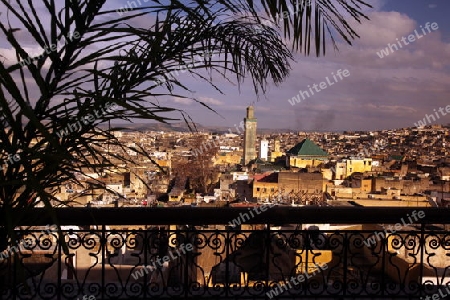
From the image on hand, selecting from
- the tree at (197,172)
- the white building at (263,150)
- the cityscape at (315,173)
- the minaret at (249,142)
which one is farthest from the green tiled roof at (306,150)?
the tree at (197,172)

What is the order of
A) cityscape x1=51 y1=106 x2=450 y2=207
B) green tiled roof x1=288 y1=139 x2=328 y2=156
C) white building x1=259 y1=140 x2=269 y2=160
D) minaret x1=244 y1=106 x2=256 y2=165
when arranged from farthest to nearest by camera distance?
white building x1=259 y1=140 x2=269 y2=160 → minaret x1=244 y1=106 x2=256 y2=165 → green tiled roof x1=288 y1=139 x2=328 y2=156 → cityscape x1=51 y1=106 x2=450 y2=207

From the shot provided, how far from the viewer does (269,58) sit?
208cm

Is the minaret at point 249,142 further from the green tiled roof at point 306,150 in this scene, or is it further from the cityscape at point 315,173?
the green tiled roof at point 306,150

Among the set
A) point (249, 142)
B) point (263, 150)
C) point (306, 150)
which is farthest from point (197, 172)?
point (249, 142)

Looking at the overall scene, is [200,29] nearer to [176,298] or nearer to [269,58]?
[269,58]

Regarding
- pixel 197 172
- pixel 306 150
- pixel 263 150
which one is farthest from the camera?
pixel 263 150

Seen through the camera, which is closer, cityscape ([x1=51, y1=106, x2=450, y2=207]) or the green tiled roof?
cityscape ([x1=51, y1=106, x2=450, y2=207])

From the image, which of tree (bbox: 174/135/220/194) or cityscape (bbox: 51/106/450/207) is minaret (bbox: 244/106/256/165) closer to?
cityscape (bbox: 51/106/450/207)

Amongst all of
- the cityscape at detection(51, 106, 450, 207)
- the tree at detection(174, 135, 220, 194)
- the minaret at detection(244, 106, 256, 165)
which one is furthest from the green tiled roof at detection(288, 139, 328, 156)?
the tree at detection(174, 135, 220, 194)

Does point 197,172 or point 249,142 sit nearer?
point 197,172

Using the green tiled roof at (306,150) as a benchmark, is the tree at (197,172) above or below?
below

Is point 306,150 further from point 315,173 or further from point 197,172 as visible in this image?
point 197,172

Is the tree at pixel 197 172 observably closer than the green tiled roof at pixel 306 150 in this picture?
Yes

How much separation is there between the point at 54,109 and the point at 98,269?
3.16m
